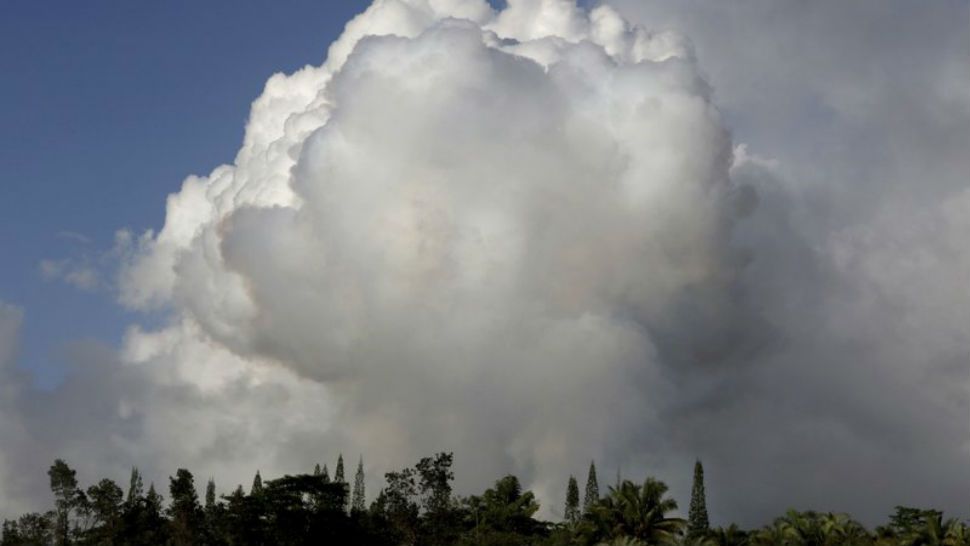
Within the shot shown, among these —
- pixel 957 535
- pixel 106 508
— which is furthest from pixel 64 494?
pixel 957 535

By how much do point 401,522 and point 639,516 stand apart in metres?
68.4

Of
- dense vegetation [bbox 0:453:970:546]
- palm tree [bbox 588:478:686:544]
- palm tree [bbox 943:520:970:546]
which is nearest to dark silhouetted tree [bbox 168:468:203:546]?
dense vegetation [bbox 0:453:970:546]

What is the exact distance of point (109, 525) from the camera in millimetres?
171500

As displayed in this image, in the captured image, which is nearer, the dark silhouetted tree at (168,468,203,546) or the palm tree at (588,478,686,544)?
the palm tree at (588,478,686,544)

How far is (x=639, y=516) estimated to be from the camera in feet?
393

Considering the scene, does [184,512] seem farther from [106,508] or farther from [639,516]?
[639,516]

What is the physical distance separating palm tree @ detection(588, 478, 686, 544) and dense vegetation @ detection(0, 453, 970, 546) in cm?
10

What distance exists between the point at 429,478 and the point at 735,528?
73.5 metres

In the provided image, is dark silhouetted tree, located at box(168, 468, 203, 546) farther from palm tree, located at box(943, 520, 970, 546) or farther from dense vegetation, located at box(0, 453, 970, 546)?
palm tree, located at box(943, 520, 970, 546)

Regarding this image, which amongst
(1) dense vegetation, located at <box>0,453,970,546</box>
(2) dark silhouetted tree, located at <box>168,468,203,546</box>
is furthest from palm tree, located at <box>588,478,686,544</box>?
(2) dark silhouetted tree, located at <box>168,468,203,546</box>

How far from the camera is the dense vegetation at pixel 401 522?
120250mm

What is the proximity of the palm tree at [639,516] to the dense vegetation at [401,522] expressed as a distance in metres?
0.10

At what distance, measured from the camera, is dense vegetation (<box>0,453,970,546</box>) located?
395 ft

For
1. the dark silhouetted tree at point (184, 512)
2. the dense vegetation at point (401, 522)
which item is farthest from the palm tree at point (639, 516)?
the dark silhouetted tree at point (184, 512)
